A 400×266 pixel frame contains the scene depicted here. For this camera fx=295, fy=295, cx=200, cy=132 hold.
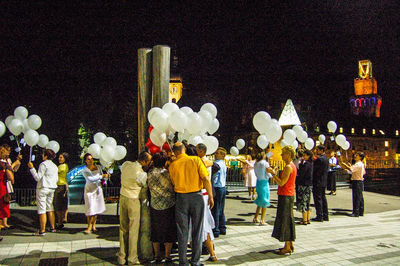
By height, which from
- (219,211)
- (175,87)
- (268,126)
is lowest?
(219,211)

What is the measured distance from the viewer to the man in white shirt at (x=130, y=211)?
482cm

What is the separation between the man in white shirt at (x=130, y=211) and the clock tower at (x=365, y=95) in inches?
4005

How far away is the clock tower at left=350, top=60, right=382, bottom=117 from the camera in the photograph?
302ft

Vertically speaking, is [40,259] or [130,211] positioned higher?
[130,211]

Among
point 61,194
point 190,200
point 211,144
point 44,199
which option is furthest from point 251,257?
point 61,194

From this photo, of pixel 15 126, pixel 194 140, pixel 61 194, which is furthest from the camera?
pixel 15 126

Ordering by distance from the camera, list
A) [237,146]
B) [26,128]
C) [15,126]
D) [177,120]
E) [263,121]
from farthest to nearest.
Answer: [237,146] → [26,128] → [15,126] → [263,121] → [177,120]

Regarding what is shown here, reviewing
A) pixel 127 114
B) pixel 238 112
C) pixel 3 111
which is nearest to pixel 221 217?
pixel 3 111

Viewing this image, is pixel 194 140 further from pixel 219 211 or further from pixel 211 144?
pixel 219 211

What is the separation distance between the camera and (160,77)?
6480 mm

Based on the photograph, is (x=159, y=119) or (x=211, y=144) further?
(x=211, y=144)

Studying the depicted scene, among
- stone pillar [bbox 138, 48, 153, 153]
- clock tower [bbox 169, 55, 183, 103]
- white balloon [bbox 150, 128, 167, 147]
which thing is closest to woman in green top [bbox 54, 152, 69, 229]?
stone pillar [bbox 138, 48, 153, 153]

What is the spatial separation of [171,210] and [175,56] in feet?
209

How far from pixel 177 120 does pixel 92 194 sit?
301 cm
